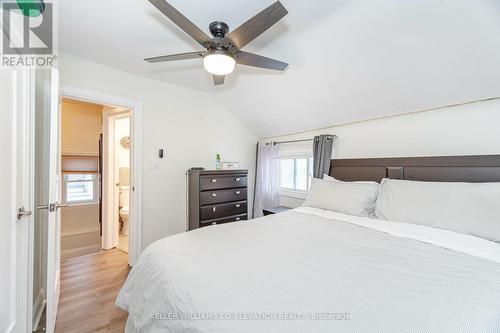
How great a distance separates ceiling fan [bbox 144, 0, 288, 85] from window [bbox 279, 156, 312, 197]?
73.9 inches

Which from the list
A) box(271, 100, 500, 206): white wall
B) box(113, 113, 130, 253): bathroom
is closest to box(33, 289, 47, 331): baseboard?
box(113, 113, 130, 253): bathroom

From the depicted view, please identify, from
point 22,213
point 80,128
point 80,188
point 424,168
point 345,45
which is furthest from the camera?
point 80,188

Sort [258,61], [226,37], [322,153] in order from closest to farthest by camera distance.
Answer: [226,37] < [258,61] < [322,153]

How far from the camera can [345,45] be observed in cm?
188

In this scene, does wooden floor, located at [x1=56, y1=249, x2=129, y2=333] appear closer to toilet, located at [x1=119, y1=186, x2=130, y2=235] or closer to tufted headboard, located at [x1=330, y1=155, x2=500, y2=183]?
toilet, located at [x1=119, y1=186, x2=130, y2=235]

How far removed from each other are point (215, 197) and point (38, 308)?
6.07ft

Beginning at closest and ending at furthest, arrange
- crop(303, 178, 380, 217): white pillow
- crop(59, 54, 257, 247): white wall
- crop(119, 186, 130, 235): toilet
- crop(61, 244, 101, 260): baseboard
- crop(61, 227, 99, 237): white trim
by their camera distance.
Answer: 1. crop(303, 178, 380, 217): white pillow
2. crop(59, 54, 257, 247): white wall
3. crop(61, 244, 101, 260): baseboard
4. crop(61, 227, 99, 237): white trim
5. crop(119, 186, 130, 235): toilet

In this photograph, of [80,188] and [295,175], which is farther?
[80,188]

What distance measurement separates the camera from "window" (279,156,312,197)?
3.34m

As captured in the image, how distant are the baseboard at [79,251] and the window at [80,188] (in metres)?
1.07

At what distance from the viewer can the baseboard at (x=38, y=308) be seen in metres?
1.69

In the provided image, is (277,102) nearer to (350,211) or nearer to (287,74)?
(287,74)

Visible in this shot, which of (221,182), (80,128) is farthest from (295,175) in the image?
(80,128)

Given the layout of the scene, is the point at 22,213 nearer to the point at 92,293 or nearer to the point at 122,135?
the point at 92,293
